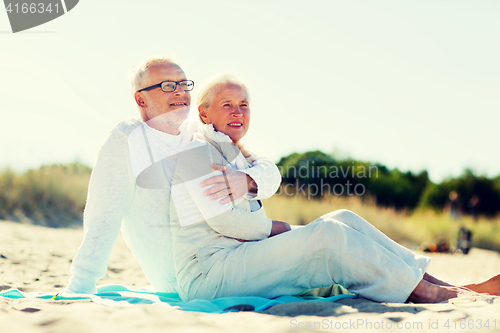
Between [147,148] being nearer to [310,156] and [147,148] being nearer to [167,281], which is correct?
[167,281]

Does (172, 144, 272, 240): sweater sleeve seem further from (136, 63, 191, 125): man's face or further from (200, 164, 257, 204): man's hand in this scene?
(136, 63, 191, 125): man's face

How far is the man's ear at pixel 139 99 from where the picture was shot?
3289 mm

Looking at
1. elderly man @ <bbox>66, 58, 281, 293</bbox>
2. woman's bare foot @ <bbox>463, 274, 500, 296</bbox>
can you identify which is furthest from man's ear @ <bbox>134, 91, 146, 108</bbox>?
woman's bare foot @ <bbox>463, 274, 500, 296</bbox>

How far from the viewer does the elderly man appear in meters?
2.82

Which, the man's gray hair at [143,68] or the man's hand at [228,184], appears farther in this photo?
the man's gray hair at [143,68]

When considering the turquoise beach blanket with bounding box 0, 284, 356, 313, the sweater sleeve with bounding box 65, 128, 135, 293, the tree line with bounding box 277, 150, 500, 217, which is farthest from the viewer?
the tree line with bounding box 277, 150, 500, 217

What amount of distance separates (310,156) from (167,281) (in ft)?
55.1

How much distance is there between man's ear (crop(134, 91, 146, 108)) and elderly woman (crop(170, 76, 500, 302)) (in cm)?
70

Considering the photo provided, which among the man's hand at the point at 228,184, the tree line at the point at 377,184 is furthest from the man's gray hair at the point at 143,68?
the tree line at the point at 377,184

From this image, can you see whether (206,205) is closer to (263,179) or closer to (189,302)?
(263,179)

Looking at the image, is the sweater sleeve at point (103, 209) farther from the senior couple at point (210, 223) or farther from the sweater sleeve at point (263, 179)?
the sweater sleeve at point (263, 179)

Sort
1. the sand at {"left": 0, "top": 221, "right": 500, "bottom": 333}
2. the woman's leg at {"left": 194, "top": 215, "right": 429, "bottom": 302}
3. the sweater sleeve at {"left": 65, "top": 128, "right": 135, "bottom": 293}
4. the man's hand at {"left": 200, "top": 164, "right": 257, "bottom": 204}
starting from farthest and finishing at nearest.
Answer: the sweater sleeve at {"left": 65, "top": 128, "right": 135, "bottom": 293} < the man's hand at {"left": 200, "top": 164, "right": 257, "bottom": 204} < the woman's leg at {"left": 194, "top": 215, "right": 429, "bottom": 302} < the sand at {"left": 0, "top": 221, "right": 500, "bottom": 333}

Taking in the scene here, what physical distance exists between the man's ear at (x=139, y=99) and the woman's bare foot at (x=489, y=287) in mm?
2932

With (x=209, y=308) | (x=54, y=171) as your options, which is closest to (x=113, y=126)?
(x=209, y=308)
